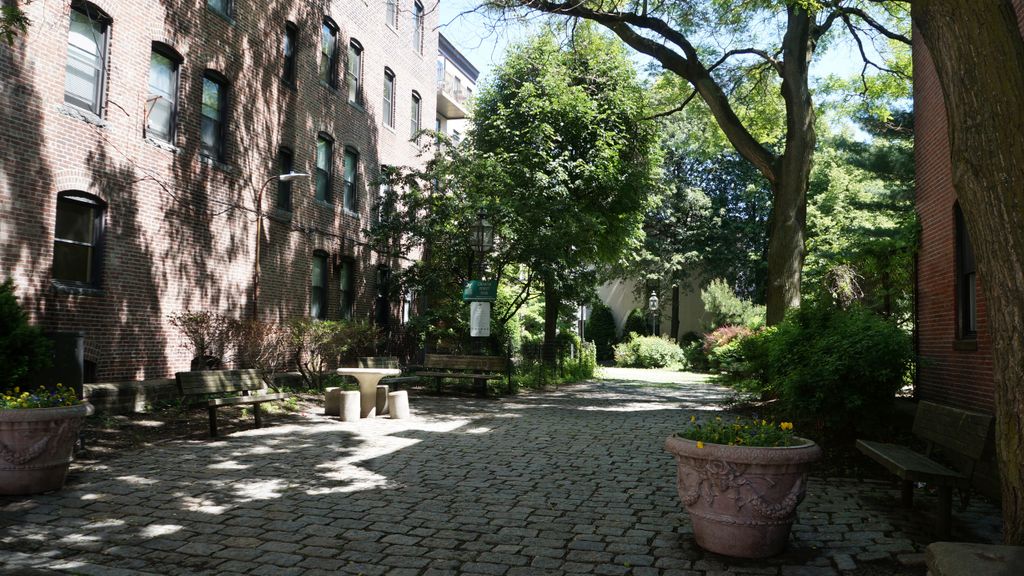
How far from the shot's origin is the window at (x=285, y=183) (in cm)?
1789

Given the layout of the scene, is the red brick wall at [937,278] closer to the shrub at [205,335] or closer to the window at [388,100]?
the shrub at [205,335]

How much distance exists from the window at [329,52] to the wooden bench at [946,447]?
17.0m

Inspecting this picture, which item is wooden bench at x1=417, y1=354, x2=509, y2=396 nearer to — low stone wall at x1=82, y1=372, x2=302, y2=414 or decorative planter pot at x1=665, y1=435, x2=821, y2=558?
low stone wall at x1=82, y1=372, x2=302, y2=414

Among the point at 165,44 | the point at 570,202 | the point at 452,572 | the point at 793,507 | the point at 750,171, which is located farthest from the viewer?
the point at 750,171

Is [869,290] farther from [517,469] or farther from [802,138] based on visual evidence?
[517,469]

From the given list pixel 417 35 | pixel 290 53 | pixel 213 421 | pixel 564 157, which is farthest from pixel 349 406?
pixel 417 35

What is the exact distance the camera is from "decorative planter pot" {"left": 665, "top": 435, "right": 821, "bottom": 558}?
4.80m

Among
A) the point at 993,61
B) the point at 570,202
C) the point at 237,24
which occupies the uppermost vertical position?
the point at 237,24

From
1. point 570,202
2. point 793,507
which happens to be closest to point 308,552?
point 793,507

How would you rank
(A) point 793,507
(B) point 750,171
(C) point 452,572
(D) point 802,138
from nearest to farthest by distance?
(C) point 452,572 < (A) point 793,507 < (D) point 802,138 < (B) point 750,171

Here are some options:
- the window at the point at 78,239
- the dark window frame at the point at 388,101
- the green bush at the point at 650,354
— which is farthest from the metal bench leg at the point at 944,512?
the green bush at the point at 650,354

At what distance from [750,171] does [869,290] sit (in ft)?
84.1

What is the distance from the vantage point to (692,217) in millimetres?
39438

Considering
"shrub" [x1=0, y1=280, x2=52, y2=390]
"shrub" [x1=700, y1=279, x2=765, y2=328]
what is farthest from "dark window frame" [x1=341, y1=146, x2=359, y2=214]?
"shrub" [x1=700, y1=279, x2=765, y2=328]
